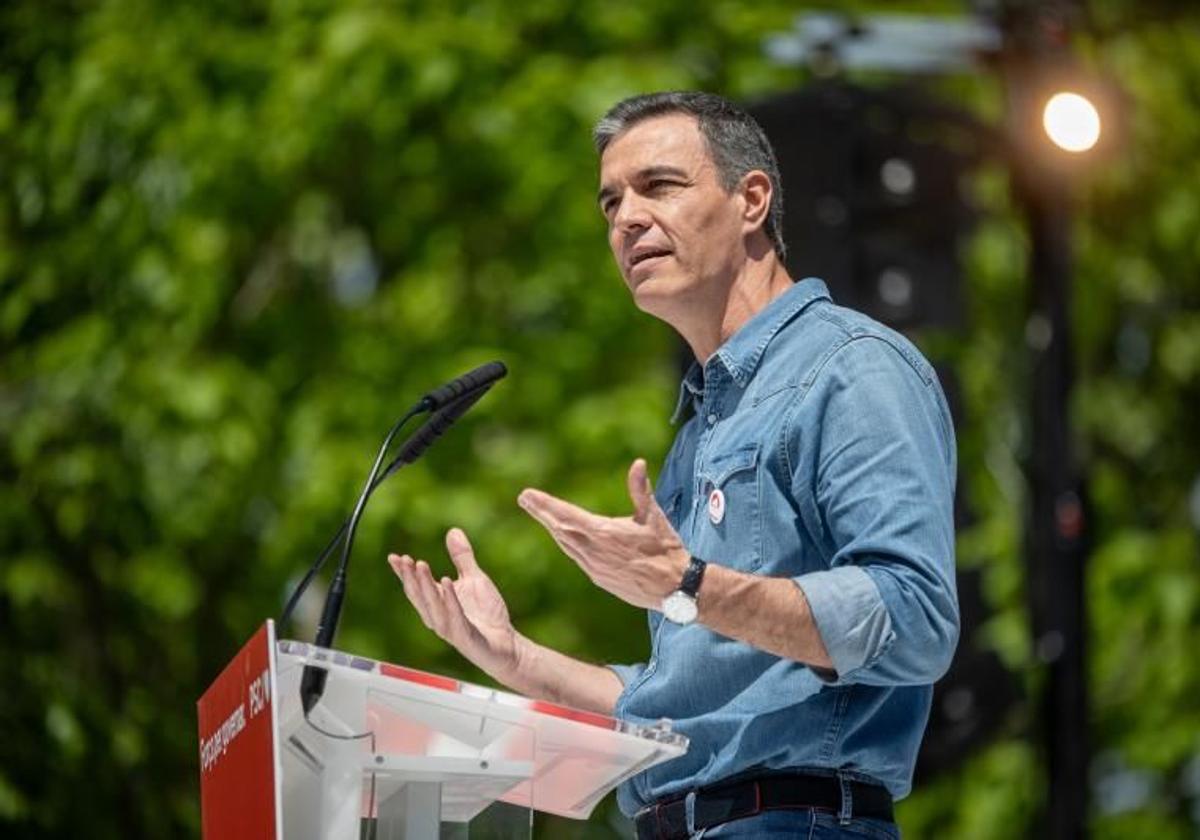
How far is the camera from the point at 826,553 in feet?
10.1

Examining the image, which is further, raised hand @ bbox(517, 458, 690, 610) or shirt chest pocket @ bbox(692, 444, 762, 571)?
shirt chest pocket @ bbox(692, 444, 762, 571)

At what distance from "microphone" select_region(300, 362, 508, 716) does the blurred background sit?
4.93 metres

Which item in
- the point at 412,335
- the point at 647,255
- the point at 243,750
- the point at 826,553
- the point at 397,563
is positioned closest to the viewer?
the point at 243,750

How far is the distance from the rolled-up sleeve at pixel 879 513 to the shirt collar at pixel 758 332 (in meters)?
0.18

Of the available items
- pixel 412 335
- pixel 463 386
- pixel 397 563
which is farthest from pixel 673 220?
pixel 412 335

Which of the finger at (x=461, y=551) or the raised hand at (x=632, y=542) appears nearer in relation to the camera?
the raised hand at (x=632, y=542)

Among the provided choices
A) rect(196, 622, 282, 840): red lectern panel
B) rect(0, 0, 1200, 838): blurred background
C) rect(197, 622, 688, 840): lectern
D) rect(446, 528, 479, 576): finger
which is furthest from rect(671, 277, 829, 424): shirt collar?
rect(0, 0, 1200, 838): blurred background

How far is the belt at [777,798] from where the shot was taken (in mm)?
3010

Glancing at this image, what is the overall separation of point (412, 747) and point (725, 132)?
3.27ft

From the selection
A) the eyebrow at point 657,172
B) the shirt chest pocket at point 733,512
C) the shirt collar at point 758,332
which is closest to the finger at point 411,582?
the shirt chest pocket at point 733,512

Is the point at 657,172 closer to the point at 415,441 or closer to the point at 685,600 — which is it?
the point at 415,441

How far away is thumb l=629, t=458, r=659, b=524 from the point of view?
278 cm

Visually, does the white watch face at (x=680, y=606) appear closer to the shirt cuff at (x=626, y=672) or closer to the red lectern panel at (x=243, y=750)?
the red lectern panel at (x=243, y=750)

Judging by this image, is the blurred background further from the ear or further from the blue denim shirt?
the blue denim shirt
